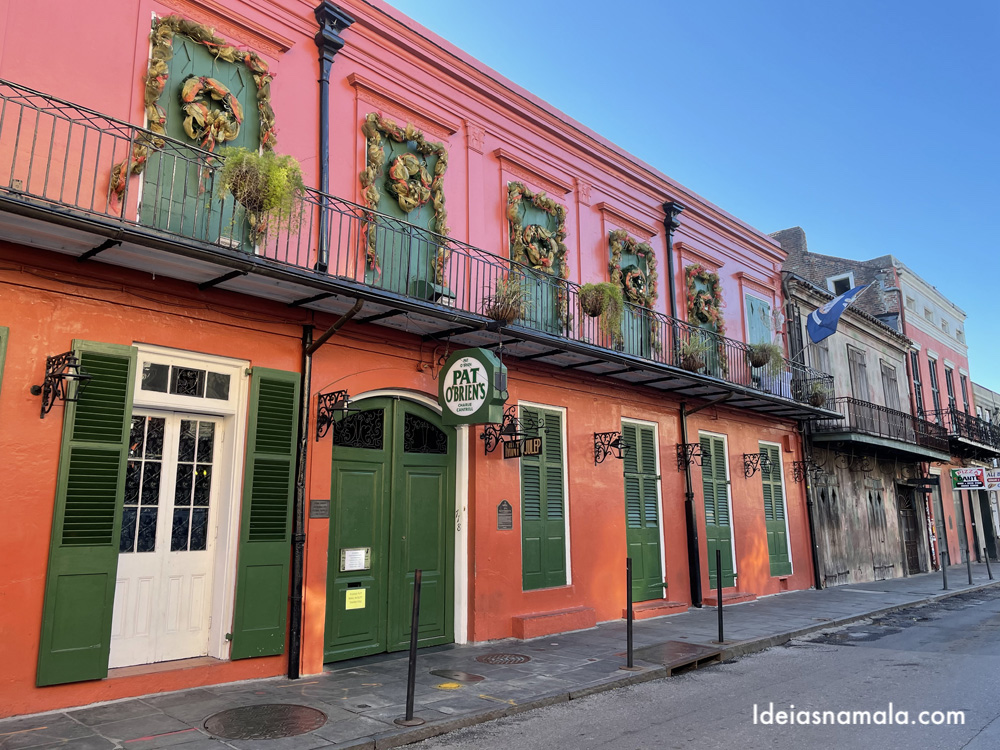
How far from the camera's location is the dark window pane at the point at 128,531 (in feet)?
22.3

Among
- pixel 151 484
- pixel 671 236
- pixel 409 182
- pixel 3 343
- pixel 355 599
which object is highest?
pixel 671 236

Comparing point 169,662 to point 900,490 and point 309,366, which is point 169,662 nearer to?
point 309,366

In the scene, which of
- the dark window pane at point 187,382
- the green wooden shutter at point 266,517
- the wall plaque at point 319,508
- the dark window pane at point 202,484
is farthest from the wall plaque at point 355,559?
the dark window pane at point 187,382

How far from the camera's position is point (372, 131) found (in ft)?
30.5

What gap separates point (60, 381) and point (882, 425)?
1994cm

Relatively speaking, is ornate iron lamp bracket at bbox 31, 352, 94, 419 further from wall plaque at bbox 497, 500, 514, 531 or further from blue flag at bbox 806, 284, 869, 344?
blue flag at bbox 806, 284, 869, 344

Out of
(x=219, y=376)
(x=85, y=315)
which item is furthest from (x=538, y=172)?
(x=85, y=315)

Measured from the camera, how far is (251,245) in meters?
7.81

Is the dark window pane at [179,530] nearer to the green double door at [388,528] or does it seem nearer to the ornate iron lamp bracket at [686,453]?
the green double door at [388,528]

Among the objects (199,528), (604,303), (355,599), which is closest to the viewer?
(199,528)

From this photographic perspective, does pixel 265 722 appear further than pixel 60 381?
No

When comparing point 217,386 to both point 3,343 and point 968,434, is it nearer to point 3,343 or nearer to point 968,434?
point 3,343

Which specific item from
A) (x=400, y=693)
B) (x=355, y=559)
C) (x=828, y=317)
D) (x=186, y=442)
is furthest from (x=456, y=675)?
(x=828, y=317)

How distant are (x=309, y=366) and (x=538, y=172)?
5729mm
